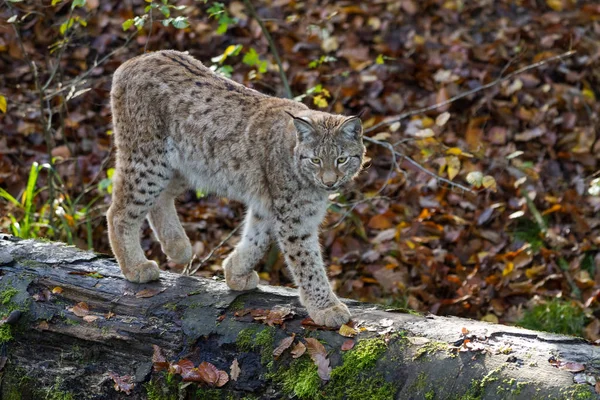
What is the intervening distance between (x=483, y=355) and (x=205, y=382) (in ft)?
4.73

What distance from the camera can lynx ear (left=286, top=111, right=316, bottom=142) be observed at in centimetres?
479

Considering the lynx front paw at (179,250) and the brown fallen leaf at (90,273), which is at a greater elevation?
the brown fallen leaf at (90,273)

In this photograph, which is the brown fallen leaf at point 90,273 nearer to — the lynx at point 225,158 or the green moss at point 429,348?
the lynx at point 225,158

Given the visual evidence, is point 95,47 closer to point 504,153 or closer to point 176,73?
point 176,73

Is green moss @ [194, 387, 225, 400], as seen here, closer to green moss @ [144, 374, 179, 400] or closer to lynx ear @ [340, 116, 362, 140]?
green moss @ [144, 374, 179, 400]

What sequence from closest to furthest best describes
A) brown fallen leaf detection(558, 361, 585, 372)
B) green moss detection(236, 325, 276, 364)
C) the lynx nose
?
brown fallen leaf detection(558, 361, 585, 372), green moss detection(236, 325, 276, 364), the lynx nose

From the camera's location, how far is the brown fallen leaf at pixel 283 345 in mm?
4258

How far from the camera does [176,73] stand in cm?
550

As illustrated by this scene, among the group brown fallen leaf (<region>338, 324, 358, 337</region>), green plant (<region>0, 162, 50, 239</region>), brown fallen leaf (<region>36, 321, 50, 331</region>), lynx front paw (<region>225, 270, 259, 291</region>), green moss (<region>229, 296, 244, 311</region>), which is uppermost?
brown fallen leaf (<region>36, 321, 50, 331</region>)

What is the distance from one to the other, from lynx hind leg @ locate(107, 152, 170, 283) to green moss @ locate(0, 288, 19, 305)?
684mm

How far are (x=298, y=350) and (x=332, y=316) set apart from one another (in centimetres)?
33

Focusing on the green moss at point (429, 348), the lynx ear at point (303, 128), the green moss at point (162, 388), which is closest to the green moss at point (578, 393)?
the green moss at point (429, 348)


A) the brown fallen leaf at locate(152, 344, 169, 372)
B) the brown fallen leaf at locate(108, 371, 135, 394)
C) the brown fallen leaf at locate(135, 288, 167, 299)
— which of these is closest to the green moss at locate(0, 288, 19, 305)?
the brown fallen leaf at locate(135, 288, 167, 299)

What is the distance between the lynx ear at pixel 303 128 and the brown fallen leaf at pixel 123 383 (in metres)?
1.73
